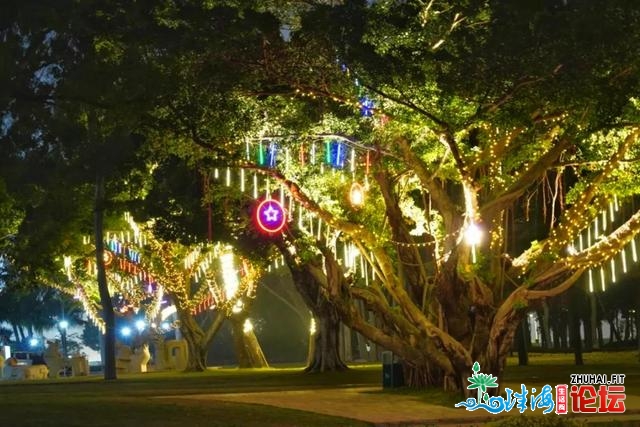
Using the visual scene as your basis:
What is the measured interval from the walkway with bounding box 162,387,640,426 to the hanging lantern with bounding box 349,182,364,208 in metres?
4.51

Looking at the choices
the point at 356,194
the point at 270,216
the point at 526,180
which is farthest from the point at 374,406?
the point at 526,180

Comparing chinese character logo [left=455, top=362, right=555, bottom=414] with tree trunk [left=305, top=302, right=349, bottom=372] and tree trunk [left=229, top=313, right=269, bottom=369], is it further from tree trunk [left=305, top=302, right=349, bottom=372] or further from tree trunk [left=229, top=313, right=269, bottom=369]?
tree trunk [left=229, top=313, right=269, bottom=369]

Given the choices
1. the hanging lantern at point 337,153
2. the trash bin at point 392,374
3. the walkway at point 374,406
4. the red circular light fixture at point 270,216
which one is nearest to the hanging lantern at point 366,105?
the hanging lantern at point 337,153

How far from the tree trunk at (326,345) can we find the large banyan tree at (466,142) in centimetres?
1414

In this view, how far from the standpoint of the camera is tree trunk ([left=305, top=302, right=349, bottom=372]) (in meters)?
41.6

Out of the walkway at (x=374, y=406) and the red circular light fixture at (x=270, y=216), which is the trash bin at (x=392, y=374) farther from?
the red circular light fixture at (x=270, y=216)

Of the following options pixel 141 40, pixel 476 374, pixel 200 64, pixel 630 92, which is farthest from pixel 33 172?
A: pixel 630 92

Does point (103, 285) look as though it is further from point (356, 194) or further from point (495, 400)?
point (495, 400)

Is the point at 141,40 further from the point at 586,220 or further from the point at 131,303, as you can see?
the point at 131,303

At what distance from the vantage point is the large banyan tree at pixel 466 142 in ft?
61.4

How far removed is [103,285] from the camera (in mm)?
40125

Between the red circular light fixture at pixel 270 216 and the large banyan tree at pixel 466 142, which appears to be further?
the red circular light fixture at pixel 270 216

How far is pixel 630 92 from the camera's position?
19469 mm

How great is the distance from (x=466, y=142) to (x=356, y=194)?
2.80m
